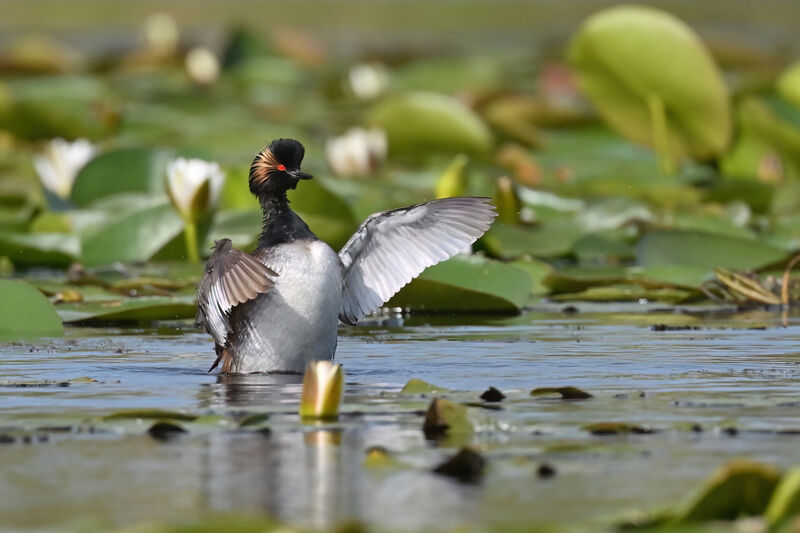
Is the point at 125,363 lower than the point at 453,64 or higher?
lower

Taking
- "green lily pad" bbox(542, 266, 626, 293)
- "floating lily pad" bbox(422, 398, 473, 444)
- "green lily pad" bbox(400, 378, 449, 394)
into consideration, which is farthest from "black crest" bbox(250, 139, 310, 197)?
"green lily pad" bbox(542, 266, 626, 293)

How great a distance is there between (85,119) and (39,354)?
812cm

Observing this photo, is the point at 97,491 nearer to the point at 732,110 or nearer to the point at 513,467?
the point at 513,467

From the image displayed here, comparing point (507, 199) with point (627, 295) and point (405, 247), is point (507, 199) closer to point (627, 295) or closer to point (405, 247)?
point (627, 295)

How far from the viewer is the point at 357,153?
12766 mm

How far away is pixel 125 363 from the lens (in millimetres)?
6516

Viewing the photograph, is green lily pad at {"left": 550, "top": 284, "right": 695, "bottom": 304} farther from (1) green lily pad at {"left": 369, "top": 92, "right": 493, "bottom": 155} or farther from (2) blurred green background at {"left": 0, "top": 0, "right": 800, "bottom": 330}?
(1) green lily pad at {"left": 369, "top": 92, "right": 493, "bottom": 155}

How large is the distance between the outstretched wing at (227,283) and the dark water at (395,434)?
0.26m

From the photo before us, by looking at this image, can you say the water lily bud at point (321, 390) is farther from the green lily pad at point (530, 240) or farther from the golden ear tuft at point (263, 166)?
the green lily pad at point (530, 240)

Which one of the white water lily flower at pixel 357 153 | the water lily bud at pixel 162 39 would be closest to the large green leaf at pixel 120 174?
the white water lily flower at pixel 357 153

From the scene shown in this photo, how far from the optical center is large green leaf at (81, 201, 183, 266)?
9641 millimetres

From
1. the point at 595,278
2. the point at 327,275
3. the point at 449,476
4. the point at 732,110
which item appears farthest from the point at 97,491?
the point at 732,110

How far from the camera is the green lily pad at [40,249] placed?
9578 millimetres

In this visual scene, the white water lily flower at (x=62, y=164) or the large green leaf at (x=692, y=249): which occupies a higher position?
the white water lily flower at (x=62, y=164)
